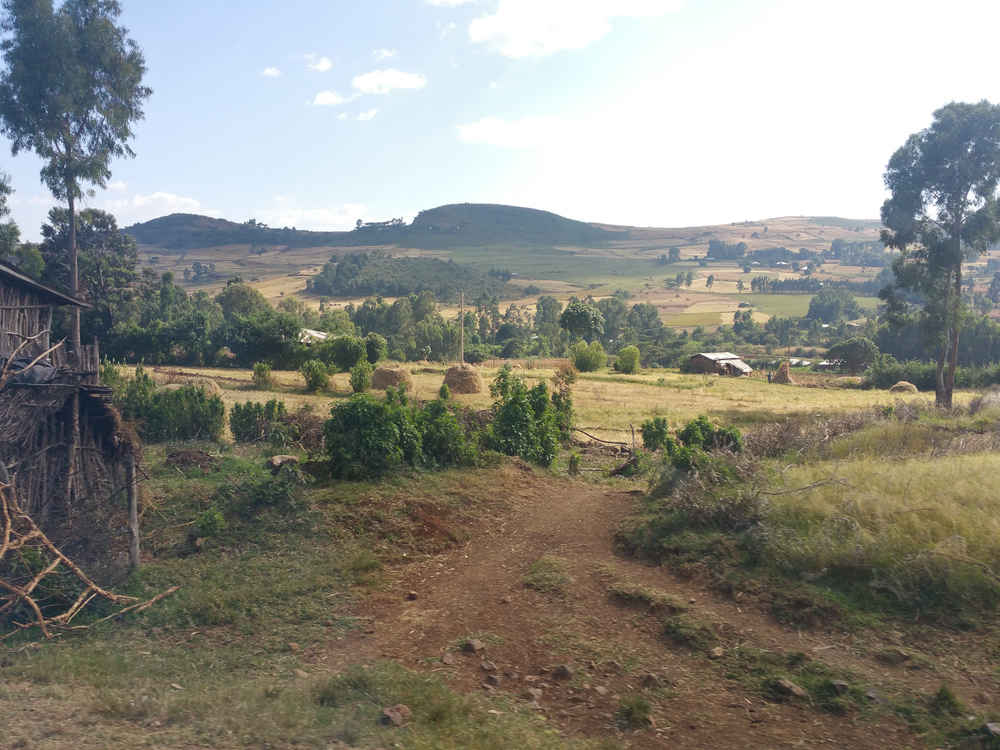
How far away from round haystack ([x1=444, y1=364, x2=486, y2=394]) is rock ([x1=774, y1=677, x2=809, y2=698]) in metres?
22.5

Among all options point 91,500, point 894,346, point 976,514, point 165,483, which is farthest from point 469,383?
point 894,346

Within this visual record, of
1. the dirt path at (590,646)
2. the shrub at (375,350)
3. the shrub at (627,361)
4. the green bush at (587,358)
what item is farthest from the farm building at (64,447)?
the shrub at (627,361)

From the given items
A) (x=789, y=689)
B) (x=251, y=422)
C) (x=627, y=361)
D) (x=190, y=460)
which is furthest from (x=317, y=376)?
(x=627, y=361)

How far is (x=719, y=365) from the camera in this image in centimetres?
4934

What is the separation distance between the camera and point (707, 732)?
4277 millimetres

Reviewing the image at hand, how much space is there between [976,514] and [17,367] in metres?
10.1

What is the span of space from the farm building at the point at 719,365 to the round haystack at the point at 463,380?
1069 inches

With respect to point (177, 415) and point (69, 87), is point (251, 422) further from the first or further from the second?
point (69, 87)

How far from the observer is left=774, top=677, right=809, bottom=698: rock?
181 inches

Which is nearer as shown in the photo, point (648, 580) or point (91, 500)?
point (648, 580)

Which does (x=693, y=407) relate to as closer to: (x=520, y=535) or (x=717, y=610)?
(x=520, y=535)

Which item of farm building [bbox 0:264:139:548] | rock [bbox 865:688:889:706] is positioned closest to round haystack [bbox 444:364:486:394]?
farm building [bbox 0:264:139:548]

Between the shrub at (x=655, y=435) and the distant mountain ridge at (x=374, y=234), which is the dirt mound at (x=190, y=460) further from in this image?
the distant mountain ridge at (x=374, y=234)

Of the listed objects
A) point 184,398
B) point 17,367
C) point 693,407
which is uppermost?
point 17,367
